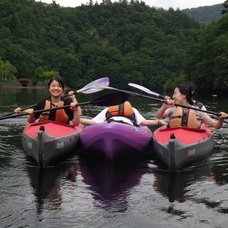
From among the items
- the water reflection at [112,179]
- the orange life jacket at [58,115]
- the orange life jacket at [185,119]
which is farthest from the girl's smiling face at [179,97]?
the orange life jacket at [58,115]

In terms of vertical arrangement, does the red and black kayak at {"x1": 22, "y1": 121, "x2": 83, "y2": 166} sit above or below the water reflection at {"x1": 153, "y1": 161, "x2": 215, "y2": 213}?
above

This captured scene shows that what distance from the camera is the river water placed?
11.2ft

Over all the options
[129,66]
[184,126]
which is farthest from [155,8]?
[184,126]

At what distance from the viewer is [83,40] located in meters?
116

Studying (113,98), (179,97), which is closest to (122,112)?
(113,98)

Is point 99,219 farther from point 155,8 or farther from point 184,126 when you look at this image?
point 155,8

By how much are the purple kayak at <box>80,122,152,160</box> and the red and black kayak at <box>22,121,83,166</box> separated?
0.87ft

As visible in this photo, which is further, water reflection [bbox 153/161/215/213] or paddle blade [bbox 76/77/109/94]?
paddle blade [bbox 76/77/109/94]

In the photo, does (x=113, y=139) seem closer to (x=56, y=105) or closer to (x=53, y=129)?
(x=53, y=129)

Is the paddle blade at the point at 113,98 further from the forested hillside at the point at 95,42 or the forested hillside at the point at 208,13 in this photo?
the forested hillside at the point at 208,13

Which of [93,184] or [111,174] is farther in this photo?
[111,174]

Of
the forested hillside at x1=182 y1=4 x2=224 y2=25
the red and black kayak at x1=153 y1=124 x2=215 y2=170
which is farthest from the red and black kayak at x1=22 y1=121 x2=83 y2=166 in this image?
the forested hillside at x1=182 y1=4 x2=224 y2=25

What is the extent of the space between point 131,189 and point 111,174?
758mm

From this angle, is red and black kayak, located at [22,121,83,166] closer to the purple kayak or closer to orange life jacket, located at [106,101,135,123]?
the purple kayak
